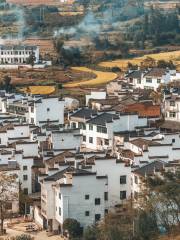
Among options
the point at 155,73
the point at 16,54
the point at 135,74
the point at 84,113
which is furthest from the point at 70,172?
the point at 16,54

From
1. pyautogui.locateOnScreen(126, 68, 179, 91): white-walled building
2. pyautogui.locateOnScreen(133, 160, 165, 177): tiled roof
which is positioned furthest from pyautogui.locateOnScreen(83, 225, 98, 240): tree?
pyautogui.locateOnScreen(126, 68, 179, 91): white-walled building

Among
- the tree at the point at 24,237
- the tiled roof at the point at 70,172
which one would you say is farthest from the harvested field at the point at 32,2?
the tree at the point at 24,237

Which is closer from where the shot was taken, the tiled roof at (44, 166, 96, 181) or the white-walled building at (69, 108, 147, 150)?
the tiled roof at (44, 166, 96, 181)

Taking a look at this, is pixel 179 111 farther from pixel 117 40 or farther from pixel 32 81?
pixel 117 40

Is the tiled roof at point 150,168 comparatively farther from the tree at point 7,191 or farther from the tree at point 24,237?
the tree at point 24,237

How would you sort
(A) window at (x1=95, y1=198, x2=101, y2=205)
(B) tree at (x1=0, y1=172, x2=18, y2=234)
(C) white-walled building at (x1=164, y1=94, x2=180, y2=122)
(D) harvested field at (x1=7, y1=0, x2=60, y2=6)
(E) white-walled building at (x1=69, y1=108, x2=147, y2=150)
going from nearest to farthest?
(A) window at (x1=95, y1=198, x2=101, y2=205), (B) tree at (x1=0, y1=172, x2=18, y2=234), (E) white-walled building at (x1=69, y1=108, x2=147, y2=150), (C) white-walled building at (x1=164, y1=94, x2=180, y2=122), (D) harvested field at (x1=7, y1=0, x2=60, y2=6)

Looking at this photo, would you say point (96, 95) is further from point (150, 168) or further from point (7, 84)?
point (150, 168)

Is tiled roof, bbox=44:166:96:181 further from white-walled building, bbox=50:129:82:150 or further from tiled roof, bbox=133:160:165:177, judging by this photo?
white-walled building, bbox=50:129:82:150
